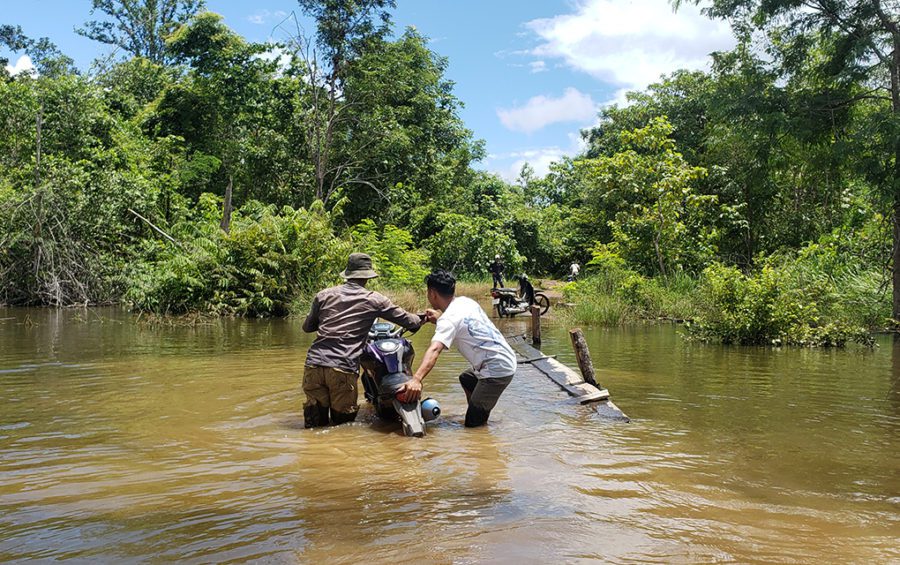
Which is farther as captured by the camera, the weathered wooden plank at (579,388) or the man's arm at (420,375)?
the weathered wooden plank at (579,388)

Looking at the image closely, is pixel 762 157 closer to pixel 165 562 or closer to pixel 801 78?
pixel 801 78

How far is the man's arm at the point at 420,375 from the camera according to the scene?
552 cm

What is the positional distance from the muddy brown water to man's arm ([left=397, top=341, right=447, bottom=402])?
0.40 metres

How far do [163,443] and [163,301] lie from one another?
43.5 ft

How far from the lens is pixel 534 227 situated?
3669 cm

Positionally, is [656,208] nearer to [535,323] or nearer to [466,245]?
[466,245]

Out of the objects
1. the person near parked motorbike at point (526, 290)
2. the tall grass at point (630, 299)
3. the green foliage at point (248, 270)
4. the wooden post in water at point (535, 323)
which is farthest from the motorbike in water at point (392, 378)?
the green foliage at point (248, 270)

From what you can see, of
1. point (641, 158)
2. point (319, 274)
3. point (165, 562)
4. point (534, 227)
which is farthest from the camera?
point (534, 227)

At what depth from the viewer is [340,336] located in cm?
600

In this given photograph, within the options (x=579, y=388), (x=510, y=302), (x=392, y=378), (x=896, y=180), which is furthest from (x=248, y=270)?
(x=896, y=180)

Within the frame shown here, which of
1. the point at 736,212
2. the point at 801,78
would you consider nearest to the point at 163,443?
the point at 801,78

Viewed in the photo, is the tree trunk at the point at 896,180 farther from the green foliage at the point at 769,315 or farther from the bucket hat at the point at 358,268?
the bucket hat at the point at 358,268

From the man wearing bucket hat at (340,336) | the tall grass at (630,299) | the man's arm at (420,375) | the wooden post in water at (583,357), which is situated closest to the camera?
the man's arm at (420,375)

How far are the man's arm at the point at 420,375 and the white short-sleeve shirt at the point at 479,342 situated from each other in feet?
1.27
